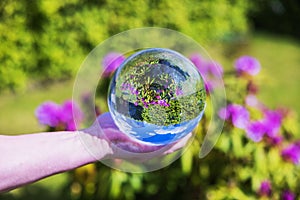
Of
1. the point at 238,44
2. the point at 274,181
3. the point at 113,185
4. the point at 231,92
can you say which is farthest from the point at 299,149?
the point at 238,44

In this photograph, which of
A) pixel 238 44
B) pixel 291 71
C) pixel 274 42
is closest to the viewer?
pixel 291 71

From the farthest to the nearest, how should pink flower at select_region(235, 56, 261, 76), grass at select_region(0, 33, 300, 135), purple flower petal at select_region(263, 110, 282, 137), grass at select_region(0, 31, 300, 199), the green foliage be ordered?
1. grass at select_region(0, 33, 300, 135)
2. the green foliage
3. grass at select_region(0, 31, 300, 199)
4. pink flower at select_region(235, 56, 261, 76)
5. purple flower petal at select_region(263, 110, 282, 137)

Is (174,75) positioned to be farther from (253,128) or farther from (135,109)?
(253,128)

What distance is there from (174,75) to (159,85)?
0.06 meters

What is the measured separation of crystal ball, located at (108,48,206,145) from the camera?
1.42 metres

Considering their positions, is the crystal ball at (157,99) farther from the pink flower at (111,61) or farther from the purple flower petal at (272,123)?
the purple flower petal at (272,123)

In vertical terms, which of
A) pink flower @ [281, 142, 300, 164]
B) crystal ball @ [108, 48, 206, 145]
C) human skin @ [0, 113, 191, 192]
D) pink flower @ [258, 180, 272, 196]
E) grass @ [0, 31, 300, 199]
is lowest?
grass @ [0, 31, 300, 199]

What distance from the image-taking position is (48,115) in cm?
271

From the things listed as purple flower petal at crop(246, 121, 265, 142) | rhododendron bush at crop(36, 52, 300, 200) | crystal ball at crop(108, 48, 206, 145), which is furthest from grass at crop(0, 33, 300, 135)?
crystal ball at crop(108, 48, 206, 145)

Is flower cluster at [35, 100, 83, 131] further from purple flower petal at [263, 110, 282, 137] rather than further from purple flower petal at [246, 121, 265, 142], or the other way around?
purple flower petal at [263, 110, 282, 137]

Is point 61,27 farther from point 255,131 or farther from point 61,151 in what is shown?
point 61,151

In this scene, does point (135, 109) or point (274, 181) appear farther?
point (274, 181)

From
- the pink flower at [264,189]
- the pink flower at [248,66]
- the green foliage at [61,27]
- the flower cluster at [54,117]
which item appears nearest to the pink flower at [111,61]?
the flower cluster at [54,117]

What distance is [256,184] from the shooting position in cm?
265
